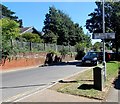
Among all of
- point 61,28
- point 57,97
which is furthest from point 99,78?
point 61,28

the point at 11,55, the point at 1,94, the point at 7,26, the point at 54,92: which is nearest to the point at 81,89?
the point at 54,92

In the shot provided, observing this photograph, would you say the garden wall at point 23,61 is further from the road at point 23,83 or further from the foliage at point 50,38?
the foliage at point 50,38

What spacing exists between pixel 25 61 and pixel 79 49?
27.5 m

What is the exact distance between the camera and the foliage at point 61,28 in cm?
6894

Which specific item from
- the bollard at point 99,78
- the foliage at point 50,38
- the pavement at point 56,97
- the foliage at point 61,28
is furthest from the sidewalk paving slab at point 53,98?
the foliage at point 61,28

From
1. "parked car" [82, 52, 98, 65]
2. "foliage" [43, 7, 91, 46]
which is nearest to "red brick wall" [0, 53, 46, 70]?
"parked car" [82, 52, 98, 65]

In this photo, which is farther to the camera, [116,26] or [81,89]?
[116,26]

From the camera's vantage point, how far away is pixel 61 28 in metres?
69.3

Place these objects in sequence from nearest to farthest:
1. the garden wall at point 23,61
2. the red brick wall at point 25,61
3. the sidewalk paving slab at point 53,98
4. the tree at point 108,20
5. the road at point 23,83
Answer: the sidewalk paving slab at point 53,98, the road at point 23,83, the garden wall at point 23,61, the red brick wall at point 25,61, the tree at point 108,20

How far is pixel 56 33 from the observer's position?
6850 centimetres

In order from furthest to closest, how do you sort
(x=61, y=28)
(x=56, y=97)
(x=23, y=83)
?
(x=61, y=28) < (x=23, y=83) < (x=56, y=97)

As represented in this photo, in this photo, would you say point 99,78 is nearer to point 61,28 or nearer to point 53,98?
point 53,98

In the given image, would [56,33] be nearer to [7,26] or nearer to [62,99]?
[7,26]

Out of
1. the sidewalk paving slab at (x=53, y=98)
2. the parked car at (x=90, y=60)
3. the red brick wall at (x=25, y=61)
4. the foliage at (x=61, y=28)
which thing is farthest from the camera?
the foliage at (x=61, y=28)
